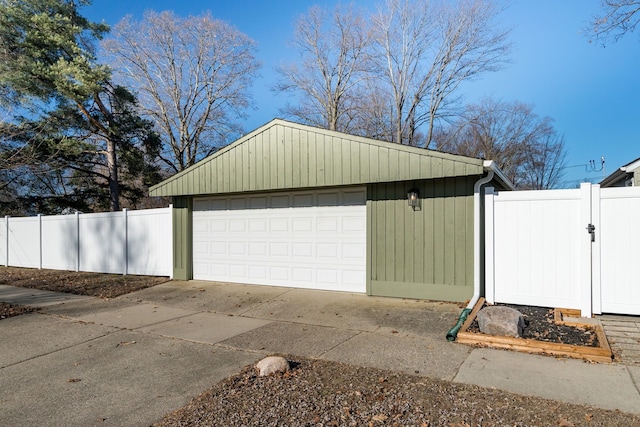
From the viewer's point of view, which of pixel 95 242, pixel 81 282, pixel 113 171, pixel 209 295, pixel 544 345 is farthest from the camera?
pixel 113 171

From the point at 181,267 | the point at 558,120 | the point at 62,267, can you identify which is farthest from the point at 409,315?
the point at 558,120

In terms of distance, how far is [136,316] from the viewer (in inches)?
247

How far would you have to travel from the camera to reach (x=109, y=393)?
3.37 metres

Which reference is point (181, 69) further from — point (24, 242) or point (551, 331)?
point (551, 331)

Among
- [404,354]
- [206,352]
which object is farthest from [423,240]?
[206,352]

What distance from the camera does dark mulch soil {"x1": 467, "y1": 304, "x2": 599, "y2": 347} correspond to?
170 inches

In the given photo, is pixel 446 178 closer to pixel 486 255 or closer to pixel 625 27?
pixel 486 255

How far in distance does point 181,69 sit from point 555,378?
72.3ft

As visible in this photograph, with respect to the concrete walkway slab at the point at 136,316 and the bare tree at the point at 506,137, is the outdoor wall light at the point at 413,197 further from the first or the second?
the bare tree at the point at 506,137

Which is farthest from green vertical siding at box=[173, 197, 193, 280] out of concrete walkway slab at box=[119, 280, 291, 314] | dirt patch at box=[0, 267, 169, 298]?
dirt patch at box=[0, 267, 169, 298]

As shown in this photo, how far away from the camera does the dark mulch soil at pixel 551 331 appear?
170 inches

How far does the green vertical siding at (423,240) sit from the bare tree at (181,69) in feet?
53.4

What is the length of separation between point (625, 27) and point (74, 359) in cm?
1166

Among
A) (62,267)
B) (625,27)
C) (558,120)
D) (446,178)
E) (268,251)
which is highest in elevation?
(558,120)
